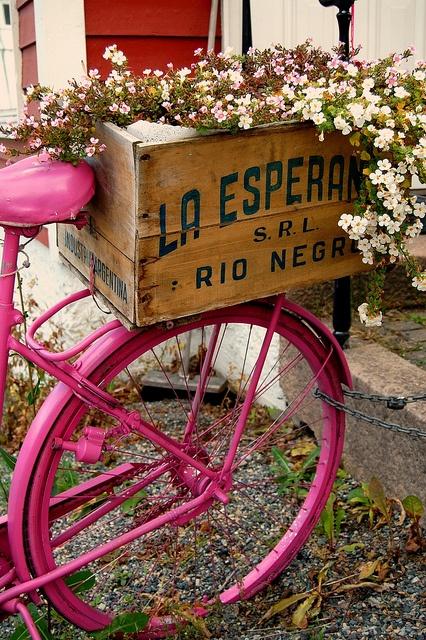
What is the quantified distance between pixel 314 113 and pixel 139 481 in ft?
3.86

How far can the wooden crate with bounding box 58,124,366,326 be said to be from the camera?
1885 mm

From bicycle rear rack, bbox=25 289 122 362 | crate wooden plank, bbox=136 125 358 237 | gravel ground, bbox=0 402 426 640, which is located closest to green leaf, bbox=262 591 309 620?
gravel ground, bbox=0 402 426 640

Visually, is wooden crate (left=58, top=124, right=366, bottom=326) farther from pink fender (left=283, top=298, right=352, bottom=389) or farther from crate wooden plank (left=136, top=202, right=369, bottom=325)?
pink fender (left=283, top=298, right=352, bottom=389)

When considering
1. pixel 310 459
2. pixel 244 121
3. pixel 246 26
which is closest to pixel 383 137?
pixel 244 121

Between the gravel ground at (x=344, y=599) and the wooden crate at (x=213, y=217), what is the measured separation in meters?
1.02

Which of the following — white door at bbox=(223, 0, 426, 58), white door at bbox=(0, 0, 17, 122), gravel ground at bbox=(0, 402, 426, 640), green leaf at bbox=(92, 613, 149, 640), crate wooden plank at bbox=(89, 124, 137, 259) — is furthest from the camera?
white door at bbox=(0, 0, 17, 122)

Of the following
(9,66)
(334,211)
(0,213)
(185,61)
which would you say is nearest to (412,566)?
(334,211)

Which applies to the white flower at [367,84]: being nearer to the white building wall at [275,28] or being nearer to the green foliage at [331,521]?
the green foliage at [331,521]

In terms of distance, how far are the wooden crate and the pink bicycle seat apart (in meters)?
0.10

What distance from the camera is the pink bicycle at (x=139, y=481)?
79.9 inches

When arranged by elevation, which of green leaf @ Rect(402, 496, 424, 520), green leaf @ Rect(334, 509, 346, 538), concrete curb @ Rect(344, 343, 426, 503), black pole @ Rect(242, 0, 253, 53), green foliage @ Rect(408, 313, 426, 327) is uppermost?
black pole @ Rect(242, 0, 253, 53)

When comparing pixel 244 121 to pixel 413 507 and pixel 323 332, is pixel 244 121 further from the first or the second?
pixel 413 507

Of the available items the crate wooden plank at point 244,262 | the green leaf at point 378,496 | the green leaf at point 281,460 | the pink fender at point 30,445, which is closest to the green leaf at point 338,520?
the green leaf at point 378,496

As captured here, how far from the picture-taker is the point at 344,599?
2.53 metres
